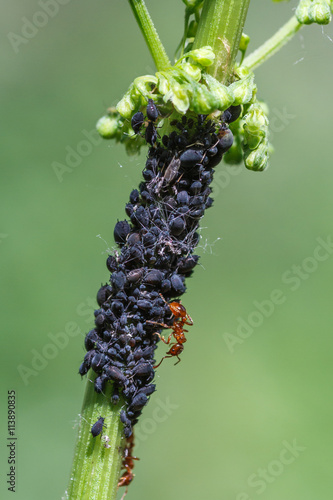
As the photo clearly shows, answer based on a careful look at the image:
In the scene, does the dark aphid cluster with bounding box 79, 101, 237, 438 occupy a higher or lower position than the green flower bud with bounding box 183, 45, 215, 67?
lower

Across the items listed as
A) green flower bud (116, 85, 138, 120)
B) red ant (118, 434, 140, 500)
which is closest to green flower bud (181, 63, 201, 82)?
green flower bud (116, 85, 138, 120)

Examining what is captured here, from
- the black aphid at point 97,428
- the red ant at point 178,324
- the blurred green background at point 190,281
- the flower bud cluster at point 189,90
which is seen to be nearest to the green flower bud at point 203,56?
the flower bud cluster at point 189,90

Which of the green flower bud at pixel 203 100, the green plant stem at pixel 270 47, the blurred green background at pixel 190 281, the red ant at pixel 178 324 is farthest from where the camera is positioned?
the blurred green background at pixel 190 281

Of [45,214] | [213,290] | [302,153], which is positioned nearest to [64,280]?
[45,214]

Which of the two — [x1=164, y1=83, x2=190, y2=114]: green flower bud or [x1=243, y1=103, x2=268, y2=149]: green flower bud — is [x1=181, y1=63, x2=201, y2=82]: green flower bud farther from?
[x1=243, y1=103, x2=268, y2=149]: green flower bud

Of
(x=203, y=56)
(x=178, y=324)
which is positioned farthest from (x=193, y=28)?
(x=178, y=324)

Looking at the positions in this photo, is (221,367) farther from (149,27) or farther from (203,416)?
(149,27)

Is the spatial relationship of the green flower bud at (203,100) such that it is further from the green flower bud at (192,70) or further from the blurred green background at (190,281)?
the blurred green background at (190,281)
